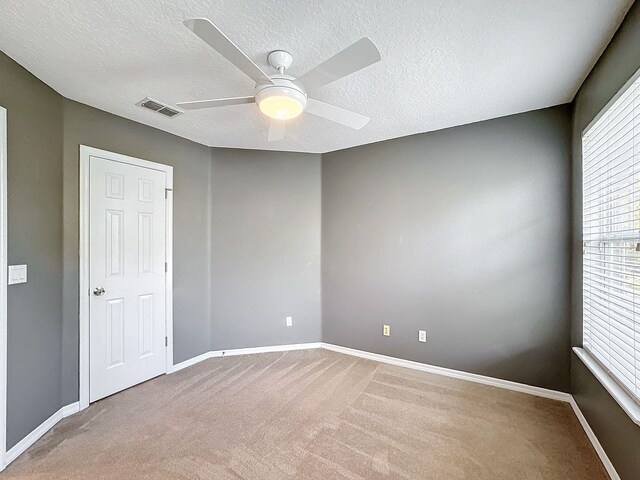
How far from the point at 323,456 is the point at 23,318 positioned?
6.95ft

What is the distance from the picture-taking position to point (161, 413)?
2.33 m

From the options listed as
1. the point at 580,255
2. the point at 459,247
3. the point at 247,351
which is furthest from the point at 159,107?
the point at 580,255

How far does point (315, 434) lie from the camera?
6.76 ft

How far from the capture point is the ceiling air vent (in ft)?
7.75

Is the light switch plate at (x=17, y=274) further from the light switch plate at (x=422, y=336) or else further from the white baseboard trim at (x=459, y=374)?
the light switch plate at (x=422, y=336)

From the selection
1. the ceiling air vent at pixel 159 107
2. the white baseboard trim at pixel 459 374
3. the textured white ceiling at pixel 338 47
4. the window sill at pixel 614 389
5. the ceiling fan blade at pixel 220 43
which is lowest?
the white baseboard trim at pixel 459 374

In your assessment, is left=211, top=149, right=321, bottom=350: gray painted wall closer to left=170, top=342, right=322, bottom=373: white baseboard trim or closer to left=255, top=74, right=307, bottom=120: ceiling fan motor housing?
left=170, top=342, right=322, bottom=373: white baseboard trim

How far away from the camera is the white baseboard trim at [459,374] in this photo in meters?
2.52

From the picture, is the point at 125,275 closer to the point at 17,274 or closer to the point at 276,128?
the point at 17,274

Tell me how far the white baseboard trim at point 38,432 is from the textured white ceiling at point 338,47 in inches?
93.9

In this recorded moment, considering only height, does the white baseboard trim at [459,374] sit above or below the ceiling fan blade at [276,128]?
below

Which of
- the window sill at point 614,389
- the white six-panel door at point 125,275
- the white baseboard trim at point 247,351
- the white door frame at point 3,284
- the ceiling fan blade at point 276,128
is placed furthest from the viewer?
the white baseboard trim at point 247,351

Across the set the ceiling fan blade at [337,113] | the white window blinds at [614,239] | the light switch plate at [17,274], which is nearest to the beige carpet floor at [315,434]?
the white window blinds at [614,239]

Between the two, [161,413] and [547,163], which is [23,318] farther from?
[547,163]
